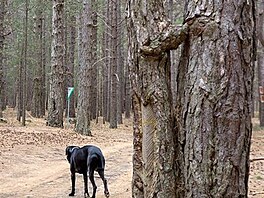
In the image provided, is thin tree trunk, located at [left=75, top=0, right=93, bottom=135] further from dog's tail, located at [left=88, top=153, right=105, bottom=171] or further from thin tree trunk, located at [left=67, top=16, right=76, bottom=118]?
dog's tail, located at [left=88, top=153, right=105, bottom=171]

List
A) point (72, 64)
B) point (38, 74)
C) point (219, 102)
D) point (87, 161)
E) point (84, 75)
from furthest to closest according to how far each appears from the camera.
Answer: point (72, 64) → point (38, 74) → point (84, 75) → point (87, 161) → point (219, 102)

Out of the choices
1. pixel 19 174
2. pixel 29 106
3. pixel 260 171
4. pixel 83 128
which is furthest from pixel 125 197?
pixel 29 106

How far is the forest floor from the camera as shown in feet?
31.3

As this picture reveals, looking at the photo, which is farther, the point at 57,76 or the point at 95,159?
the point at 57,76

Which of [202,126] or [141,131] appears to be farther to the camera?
[141,131]

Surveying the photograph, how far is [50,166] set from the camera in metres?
13.0

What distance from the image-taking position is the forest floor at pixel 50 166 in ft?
31.3

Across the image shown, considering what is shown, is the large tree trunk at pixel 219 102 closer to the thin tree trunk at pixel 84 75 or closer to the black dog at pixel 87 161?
the black dog at pixel 87 161

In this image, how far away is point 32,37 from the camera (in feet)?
128

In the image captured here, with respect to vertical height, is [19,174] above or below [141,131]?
below

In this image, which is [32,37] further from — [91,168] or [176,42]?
[176,42]

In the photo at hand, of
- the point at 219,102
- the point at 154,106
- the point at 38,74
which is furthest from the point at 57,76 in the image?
the point at 219,102

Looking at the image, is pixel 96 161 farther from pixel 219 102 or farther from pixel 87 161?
pixel 219 102

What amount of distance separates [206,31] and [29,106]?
144 feet
